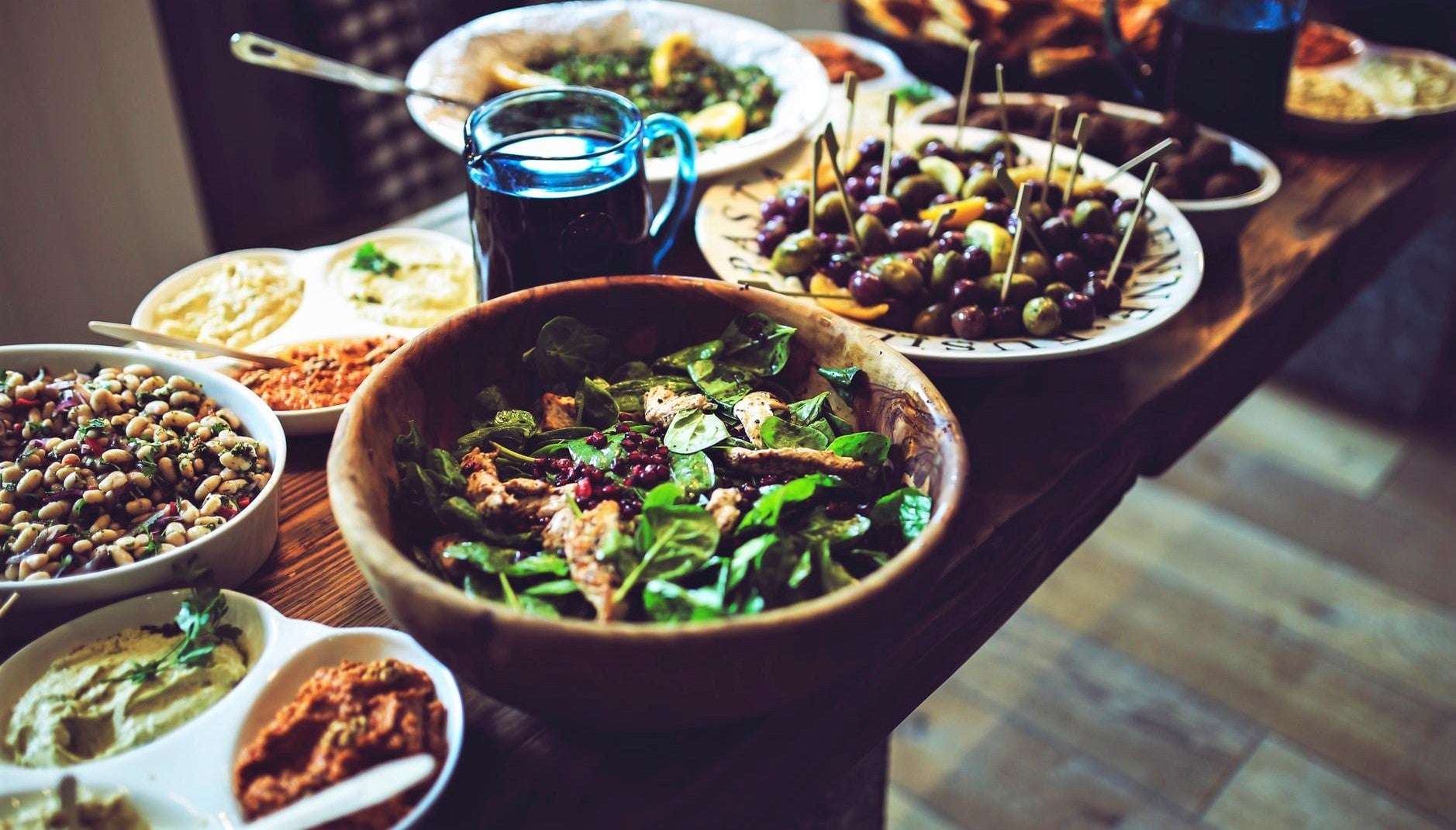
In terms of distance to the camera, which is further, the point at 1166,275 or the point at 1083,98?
the point at 1083,98

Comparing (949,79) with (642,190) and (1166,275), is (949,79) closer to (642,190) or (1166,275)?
(1166,275)

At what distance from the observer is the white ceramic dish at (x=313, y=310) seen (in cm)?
117

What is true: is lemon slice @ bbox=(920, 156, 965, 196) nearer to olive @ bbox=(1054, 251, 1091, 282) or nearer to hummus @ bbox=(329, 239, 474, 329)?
olive @ bbox=(1054, 251, 1091, 282)

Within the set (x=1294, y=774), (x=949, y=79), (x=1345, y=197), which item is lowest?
(x=1294, y=774)

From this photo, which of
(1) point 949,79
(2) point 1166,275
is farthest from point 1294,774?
(1) point 949,79

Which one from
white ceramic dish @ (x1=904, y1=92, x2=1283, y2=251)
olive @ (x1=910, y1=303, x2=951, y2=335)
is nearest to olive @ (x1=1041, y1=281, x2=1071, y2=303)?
olive @ (x1=910, y1=303, x2=951, y2=335)

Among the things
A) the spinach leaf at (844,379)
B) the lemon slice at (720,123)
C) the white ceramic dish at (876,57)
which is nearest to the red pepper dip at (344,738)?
the spinach leaf at (844,379)

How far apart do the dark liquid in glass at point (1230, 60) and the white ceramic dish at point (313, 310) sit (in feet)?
3.88

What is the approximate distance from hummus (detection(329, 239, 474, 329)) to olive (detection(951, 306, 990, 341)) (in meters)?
0.59

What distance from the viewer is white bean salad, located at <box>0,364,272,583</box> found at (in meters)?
0.89

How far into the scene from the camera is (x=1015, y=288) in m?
1.19

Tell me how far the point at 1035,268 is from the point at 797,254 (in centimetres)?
27

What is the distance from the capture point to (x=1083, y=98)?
1.73 metres

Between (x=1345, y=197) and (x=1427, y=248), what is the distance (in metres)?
1.35
